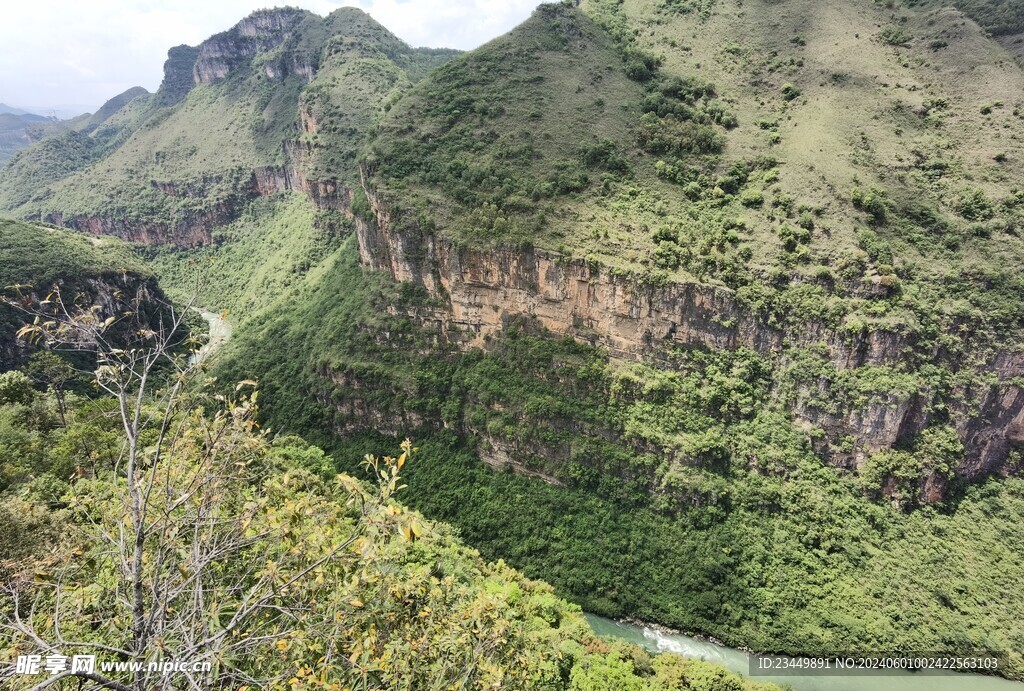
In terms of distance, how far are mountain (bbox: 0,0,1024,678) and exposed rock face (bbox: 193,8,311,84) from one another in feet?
204

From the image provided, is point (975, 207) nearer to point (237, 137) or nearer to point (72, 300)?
point (72, 300)

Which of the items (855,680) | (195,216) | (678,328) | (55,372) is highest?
(195,216)

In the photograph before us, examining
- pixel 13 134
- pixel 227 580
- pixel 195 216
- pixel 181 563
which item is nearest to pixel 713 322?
pixel 227 580

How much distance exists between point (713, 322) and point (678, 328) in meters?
1.94

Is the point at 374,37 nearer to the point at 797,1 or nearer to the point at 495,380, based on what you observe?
the point at 797,1

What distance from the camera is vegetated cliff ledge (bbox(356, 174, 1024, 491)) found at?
1061 inches

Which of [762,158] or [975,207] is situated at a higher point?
[762,158]

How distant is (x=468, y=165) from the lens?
3441 cm

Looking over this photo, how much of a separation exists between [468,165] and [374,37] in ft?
168

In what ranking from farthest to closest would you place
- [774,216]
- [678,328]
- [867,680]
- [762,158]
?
[762,158] → [774,216] → [678,328] → [867,680]

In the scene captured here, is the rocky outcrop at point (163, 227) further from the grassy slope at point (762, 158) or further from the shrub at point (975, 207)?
the shrub at point (975, 207)

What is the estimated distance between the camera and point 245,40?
85.7 m

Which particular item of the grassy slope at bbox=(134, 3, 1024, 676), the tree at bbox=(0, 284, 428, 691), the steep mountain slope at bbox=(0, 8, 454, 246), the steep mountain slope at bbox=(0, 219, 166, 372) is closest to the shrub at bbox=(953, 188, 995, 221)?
the grassy slope at bbox=(134, 3, 1024, 676)

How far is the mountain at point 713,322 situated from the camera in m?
26.5
